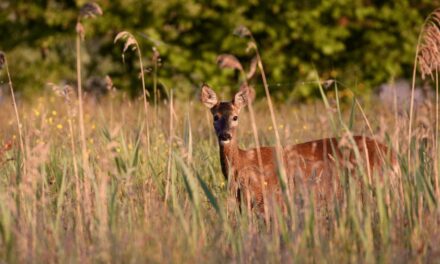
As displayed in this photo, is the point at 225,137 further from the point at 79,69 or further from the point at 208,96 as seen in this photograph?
the point at 79,69

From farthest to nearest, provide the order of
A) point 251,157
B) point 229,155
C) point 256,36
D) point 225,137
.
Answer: point 256,36, point 251,157, point 229,155, point 225,137

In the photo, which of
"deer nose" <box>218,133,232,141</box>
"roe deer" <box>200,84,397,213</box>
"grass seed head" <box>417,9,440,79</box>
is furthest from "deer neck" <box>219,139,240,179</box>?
"grass seed head" <box>417,9,440,79</box>

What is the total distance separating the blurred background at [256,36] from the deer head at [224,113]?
24.8 ft

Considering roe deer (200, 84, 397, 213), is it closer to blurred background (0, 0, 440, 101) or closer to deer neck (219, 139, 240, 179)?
deer neck (219, 139, 240, 179)

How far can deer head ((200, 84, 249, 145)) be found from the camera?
314 inches

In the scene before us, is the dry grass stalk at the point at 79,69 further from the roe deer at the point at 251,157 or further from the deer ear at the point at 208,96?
the deer ear at the point at 208,96

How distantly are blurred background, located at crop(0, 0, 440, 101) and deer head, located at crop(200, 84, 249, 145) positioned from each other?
7557 mm

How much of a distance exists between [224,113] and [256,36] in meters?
9.05

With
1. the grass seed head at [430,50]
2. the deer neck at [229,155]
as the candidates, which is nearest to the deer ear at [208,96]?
the deer neck at [229,155]

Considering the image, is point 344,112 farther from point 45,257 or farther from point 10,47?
point 45,257

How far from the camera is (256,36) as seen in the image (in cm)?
1709

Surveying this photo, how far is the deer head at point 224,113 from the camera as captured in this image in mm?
7973

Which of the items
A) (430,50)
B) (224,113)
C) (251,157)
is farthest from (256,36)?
(430,50)

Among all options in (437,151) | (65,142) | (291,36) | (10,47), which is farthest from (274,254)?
(10,47)
